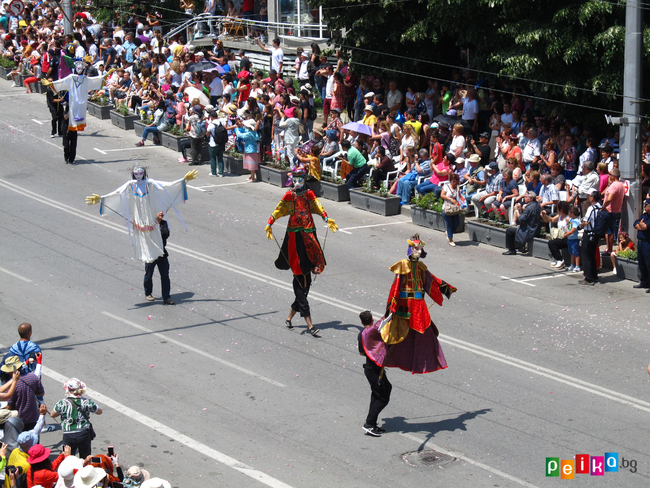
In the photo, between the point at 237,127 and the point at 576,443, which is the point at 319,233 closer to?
the point at 237,127

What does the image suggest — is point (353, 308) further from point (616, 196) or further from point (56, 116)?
point (56, 116)

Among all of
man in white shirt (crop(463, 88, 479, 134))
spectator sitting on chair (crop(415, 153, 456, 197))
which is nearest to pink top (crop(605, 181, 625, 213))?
spectator sitting on chair (crop(415, 153, 456, 197))

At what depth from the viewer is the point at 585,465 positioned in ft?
32.3

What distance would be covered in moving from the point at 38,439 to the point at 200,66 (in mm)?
20993

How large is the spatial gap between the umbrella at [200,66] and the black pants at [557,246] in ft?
48.2

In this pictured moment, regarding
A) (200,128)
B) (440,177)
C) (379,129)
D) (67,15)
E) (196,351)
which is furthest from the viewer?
(67,15)

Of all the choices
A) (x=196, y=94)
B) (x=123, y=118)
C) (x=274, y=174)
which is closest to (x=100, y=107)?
(x=123, y=118)

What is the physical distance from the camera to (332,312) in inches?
585

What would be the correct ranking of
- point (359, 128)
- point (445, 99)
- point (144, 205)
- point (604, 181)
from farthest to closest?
1. point (445, 99)
2. point (359, 128)
3. point (604, 181)
4. point (144, 205)

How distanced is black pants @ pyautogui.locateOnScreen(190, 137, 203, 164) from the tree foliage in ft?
15.9

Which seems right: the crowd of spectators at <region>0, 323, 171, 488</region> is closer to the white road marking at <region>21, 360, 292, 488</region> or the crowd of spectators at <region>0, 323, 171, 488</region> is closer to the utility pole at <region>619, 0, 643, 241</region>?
the white road marking at <region>21, 360, 292, 488</region>

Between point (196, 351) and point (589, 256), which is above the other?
point (589, 256)

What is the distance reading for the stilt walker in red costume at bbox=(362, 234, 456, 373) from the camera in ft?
36.2

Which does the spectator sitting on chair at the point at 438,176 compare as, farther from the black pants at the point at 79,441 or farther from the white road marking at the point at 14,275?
the black pants at the point at 79,441
